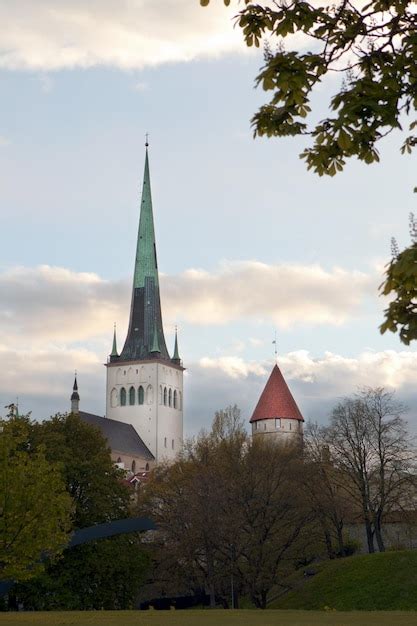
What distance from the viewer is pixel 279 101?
10.5 m

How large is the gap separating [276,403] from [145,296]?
34092 millimetres

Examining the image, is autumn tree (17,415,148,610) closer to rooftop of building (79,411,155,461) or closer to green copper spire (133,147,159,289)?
rooftop of building (79,411,155,461)

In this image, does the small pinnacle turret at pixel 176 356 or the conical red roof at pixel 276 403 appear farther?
the small pinnacle turret at pixel 176 356

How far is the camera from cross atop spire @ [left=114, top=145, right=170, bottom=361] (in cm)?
14312

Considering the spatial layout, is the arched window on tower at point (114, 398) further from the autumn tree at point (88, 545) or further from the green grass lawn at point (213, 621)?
the green grass lawn at point (213, 621)

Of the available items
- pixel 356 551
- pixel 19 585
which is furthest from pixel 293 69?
pixel 356 551

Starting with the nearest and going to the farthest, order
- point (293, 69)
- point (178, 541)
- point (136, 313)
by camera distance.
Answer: point (293, 69) < point (178, 541) < point (136, 313)

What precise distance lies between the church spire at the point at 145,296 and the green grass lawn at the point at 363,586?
89.1m

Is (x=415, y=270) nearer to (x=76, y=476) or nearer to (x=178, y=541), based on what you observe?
(x=76, y=476)

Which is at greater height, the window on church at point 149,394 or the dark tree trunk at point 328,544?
the window on church at point 149,394

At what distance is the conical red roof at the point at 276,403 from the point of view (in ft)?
382

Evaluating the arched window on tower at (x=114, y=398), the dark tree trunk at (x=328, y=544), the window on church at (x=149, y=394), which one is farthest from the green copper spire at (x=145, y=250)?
the dark tree trunk at (x=328, y=544)

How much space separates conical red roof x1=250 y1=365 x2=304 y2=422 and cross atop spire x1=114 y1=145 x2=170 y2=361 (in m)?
29.1

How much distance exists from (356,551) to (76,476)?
2442cm
